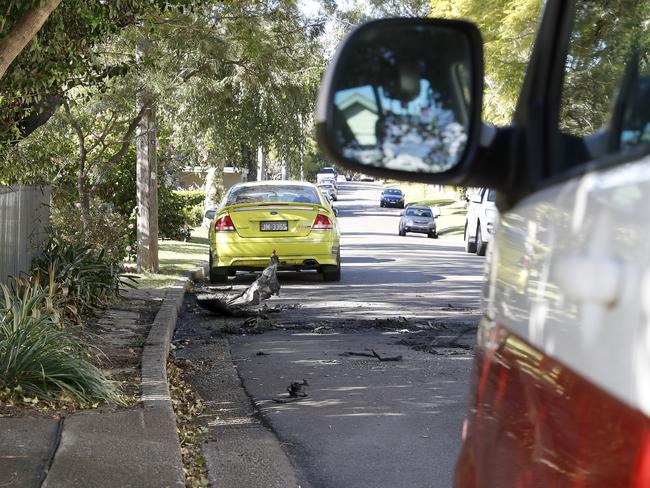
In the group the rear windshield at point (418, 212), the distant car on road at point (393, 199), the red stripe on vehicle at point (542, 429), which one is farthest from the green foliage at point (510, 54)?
the distant car on road at point (393, 199)

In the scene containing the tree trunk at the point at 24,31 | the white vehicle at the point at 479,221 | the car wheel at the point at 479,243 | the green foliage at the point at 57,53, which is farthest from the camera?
the car wheel at the point at 479,243

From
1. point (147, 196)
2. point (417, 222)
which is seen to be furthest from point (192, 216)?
point (147, 196)

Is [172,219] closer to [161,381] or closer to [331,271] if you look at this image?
[331,271]

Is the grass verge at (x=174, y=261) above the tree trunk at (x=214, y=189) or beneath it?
beneath

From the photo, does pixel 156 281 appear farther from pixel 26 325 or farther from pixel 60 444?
pixel 60 444

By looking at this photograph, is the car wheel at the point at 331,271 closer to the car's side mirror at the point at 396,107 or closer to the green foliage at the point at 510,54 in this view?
the green foliage at the point at 510,54

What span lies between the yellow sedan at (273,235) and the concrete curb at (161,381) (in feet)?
11.9

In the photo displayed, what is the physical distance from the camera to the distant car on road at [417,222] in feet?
142

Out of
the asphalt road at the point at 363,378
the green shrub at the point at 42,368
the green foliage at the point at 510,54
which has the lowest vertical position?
the asphalt road at the point at 363,378

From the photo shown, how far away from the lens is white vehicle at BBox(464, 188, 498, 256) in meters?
25.2

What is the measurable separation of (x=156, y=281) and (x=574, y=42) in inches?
568

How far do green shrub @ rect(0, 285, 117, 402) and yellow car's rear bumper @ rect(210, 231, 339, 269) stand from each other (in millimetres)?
8855

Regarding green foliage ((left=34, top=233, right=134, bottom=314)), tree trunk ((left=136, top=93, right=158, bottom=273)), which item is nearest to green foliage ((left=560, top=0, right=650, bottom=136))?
green foliage ((left=34, top=233, right=134, bottom=314))

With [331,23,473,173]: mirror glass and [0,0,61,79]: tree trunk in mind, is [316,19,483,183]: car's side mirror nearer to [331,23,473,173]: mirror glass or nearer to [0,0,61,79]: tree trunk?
[331,23,473,173]: mirror glass
